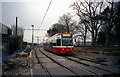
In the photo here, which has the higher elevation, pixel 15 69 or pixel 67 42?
pixel 67 42

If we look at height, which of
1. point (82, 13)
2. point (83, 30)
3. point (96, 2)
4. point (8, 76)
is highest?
point (96, 2)

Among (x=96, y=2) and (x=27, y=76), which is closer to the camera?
(x=27, y=76)

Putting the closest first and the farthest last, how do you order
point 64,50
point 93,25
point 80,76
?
point 80,76
point 64,50
point 93,25

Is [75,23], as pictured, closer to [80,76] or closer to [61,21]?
[61,21]

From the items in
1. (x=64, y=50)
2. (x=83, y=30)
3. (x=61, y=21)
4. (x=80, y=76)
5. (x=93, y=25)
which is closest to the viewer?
(x=80, y=76)

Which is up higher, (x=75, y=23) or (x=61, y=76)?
(x=75, y=23)

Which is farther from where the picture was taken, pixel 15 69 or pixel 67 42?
pixel 67 42

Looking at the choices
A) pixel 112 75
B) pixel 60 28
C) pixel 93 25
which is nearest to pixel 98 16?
pixel 93 25

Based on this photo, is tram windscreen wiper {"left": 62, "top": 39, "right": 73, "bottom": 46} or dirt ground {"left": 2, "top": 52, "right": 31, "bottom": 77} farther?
tram windscreen wiper {"left": 62, "top": 39, "right": 73, "bottom": 46}

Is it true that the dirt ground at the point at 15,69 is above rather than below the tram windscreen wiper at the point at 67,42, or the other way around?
below

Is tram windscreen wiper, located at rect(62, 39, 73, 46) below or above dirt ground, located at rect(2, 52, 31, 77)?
above

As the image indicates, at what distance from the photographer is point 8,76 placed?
7.92 m

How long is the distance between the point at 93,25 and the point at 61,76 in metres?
36.4

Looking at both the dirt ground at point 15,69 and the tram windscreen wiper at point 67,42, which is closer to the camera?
the dirt ground at point 15,69
